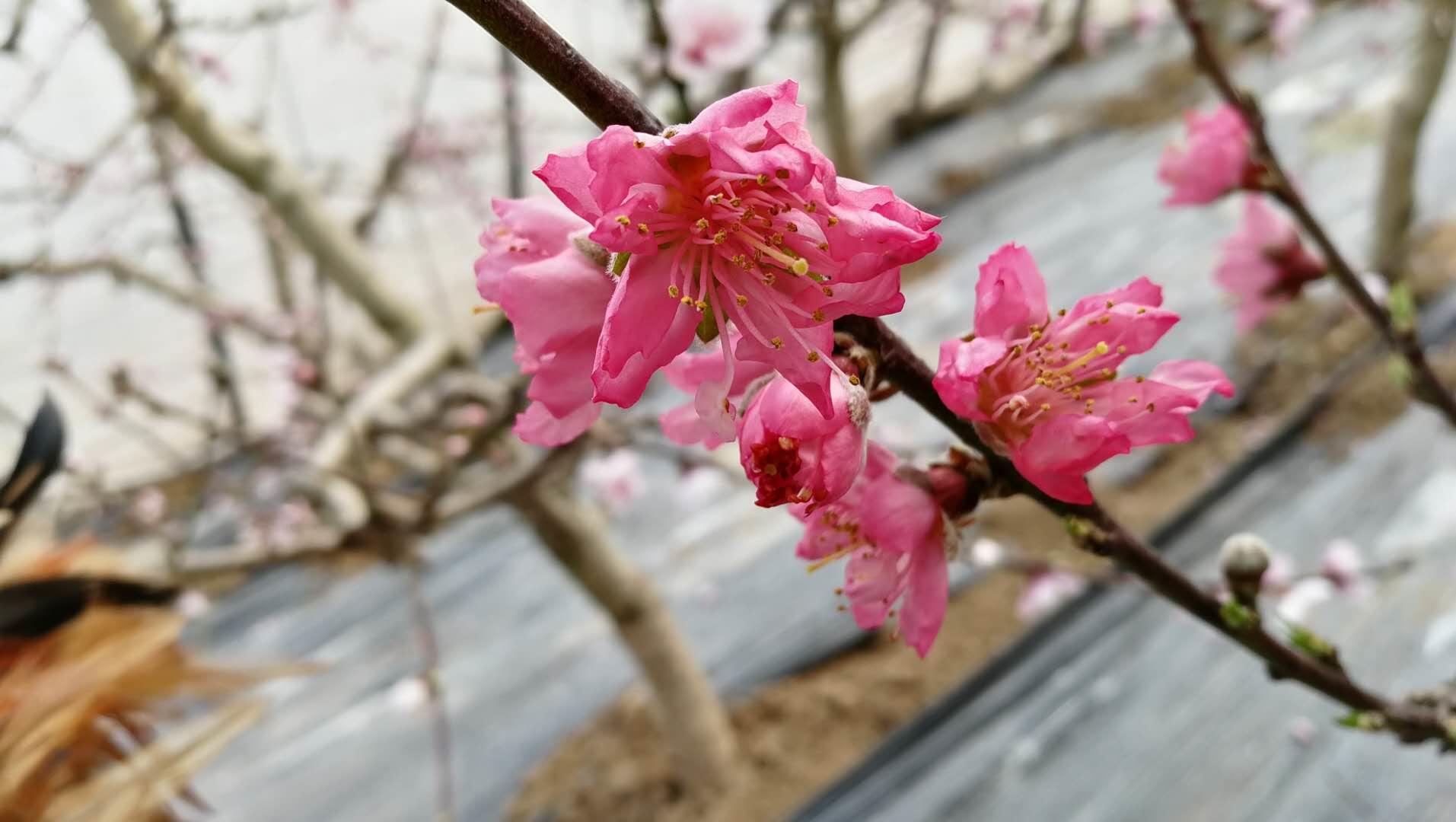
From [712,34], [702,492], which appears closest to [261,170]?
[712,34]

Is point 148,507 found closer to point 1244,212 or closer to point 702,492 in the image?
point 702,492

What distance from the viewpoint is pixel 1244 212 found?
0.73m

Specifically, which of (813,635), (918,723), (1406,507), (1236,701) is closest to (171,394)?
(813,635)

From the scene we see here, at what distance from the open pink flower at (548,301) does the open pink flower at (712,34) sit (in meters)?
1.04

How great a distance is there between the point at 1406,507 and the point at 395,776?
2223mm

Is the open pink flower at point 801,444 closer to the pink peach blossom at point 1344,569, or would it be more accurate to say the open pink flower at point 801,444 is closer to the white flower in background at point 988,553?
the pink peach blossom at point 1344,569

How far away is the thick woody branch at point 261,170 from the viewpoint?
1152 mm

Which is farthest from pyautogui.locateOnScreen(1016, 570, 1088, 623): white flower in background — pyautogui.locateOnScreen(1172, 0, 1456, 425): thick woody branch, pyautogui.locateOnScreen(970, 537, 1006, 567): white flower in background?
pyautogui.locateOnScreen(1172, 0, 1456, 425): thick woody branch

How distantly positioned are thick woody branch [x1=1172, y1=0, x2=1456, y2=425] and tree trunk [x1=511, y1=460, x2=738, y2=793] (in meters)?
0.86

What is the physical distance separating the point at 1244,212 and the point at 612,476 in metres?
1.52

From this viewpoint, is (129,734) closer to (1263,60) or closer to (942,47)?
(1263,60)

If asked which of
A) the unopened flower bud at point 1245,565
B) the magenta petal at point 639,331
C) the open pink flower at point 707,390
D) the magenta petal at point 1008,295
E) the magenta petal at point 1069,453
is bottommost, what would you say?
the unopened flower bud at point 1245,565

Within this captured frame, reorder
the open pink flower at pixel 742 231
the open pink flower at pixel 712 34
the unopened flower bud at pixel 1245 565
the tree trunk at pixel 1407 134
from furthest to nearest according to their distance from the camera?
1. the tree trunk at pixel 1407 134
2. the open pink flower at pixel 712 34
3. the unopened flower bud at pixel 1245 565
4. the open pink flower at pixel 742 231

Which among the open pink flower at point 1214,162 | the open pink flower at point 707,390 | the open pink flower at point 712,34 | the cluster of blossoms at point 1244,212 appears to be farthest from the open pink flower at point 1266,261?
the open pink flower at point 712,34
